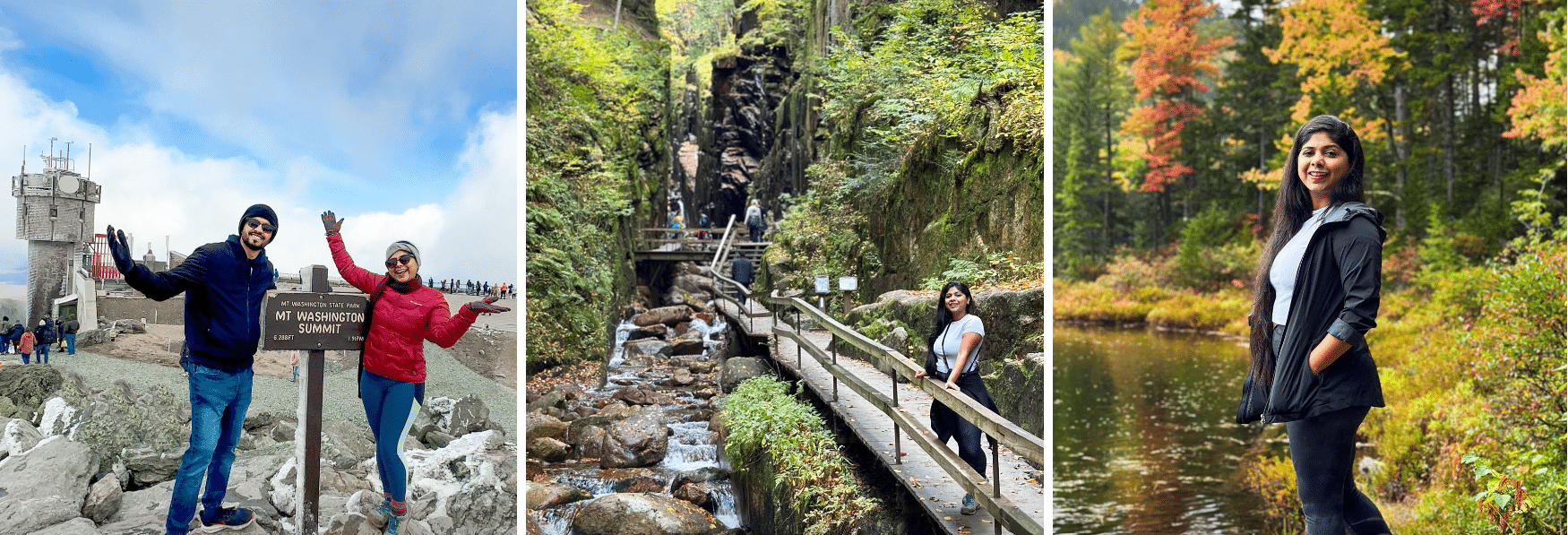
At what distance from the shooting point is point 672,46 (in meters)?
4.48

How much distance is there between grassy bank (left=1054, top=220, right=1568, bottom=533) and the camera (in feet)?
16.3

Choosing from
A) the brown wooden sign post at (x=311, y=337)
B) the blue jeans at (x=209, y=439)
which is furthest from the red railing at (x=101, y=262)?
the brown wooden sign post at (x=311, y=337)

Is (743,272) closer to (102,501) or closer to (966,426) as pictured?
(966,426)

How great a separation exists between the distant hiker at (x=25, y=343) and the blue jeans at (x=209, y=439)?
679 mm

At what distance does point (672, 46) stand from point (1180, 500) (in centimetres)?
762

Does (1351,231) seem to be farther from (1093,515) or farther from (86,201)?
(1093,515)

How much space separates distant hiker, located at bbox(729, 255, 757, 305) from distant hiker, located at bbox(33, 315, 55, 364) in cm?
310

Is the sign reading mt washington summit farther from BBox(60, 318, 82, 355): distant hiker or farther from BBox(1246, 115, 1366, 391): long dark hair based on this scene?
BBox(1246, 115, 1366, 391): long dark hair

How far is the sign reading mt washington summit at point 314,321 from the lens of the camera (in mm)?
3186

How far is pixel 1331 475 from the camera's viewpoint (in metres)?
1.95

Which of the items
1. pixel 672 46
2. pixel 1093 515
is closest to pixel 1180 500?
pixel 1093 515

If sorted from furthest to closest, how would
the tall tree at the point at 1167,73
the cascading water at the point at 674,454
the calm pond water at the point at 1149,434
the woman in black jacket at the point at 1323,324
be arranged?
the tall tree at the point at 1167,73
the calm pond water at the point at 1149,434
the cascading water at the point at 674,454
the woman in black jacket at the point at 1323,324

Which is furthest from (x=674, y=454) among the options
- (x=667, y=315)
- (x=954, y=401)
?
(x=954, y=401)

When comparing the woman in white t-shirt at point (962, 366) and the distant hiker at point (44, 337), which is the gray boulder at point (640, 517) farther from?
the distant hiker at point (44, 337)
